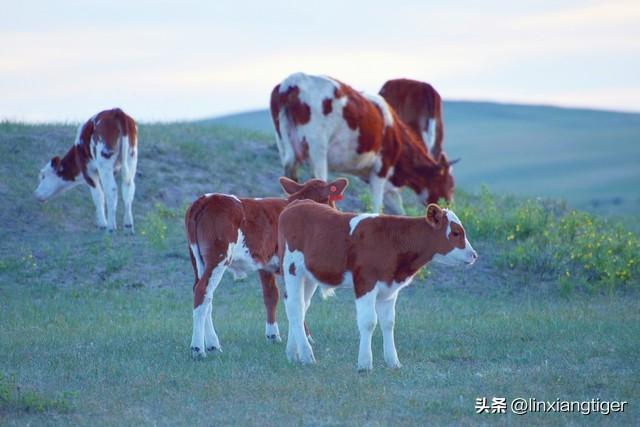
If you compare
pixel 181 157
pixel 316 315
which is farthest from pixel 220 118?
pixel 316 315

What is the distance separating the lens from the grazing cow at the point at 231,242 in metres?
11.5

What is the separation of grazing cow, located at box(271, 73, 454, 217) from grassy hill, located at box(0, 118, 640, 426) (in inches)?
53.2

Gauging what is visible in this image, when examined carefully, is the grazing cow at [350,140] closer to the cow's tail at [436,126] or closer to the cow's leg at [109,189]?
the cow's tail at [436,126]

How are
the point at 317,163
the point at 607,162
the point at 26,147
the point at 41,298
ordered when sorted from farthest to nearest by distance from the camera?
1. the point at 607,162
2. the point at 26,147
3. the point at 317,163
4. the point at 41,298

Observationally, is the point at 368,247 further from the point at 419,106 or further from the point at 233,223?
the point at 419,106

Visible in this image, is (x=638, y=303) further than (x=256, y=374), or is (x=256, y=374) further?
(x=638, y=303)

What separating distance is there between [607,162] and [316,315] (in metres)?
55.7

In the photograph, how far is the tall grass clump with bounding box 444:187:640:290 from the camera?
1681 centimetres

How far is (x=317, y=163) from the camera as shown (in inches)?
749

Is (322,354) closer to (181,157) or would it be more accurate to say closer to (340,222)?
(340,222)

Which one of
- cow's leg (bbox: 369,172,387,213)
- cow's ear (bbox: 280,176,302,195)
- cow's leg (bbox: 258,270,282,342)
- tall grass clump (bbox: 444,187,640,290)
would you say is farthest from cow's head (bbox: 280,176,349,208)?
cow's leg (bbox: 369,172,387,213)

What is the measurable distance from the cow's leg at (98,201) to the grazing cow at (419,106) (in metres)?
6.52

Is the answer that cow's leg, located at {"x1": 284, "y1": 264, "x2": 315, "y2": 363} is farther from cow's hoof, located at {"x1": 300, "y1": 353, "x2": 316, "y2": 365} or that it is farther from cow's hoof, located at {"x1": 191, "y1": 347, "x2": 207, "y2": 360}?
cow's hoof, located at {"x1": 191, "y1": 347, "x2": 207, "y2": 360}

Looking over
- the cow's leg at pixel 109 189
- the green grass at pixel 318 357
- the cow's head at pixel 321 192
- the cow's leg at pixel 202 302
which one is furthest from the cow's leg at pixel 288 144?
the cow's leg at pixel 202 302
